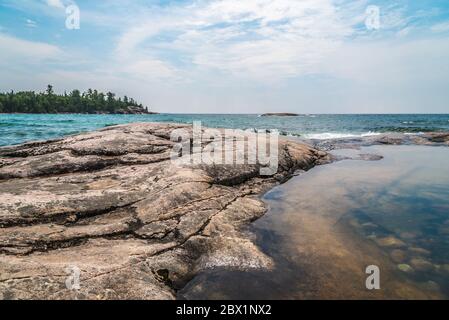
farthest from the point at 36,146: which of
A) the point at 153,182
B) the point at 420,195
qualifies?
the point at 420,195

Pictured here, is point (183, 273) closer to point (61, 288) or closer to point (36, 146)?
point (61, 288)

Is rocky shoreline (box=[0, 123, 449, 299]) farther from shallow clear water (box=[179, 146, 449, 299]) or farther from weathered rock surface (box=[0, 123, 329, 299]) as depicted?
shallow clear water (box=[179, 146, 449, 299])

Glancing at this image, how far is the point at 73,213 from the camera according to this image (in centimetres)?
570

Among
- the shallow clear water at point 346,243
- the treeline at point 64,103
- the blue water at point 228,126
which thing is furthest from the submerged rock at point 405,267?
the treeline at point 64,103

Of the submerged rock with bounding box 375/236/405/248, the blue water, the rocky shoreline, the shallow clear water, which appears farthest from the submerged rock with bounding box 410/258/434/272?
the blue water

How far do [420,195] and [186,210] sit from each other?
21.6ft

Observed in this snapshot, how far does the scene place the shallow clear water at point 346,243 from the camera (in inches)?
161

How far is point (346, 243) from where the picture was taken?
5441mm

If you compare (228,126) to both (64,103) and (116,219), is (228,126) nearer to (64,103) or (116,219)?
(116,219)

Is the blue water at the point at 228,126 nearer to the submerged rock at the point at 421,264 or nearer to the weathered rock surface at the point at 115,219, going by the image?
the weathered rock surface at the point at 115,219

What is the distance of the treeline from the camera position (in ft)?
391

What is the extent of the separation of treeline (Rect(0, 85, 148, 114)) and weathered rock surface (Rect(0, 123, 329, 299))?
135 meters

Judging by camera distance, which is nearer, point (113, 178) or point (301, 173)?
point (113, 178)

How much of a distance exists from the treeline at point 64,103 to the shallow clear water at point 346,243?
140 m
